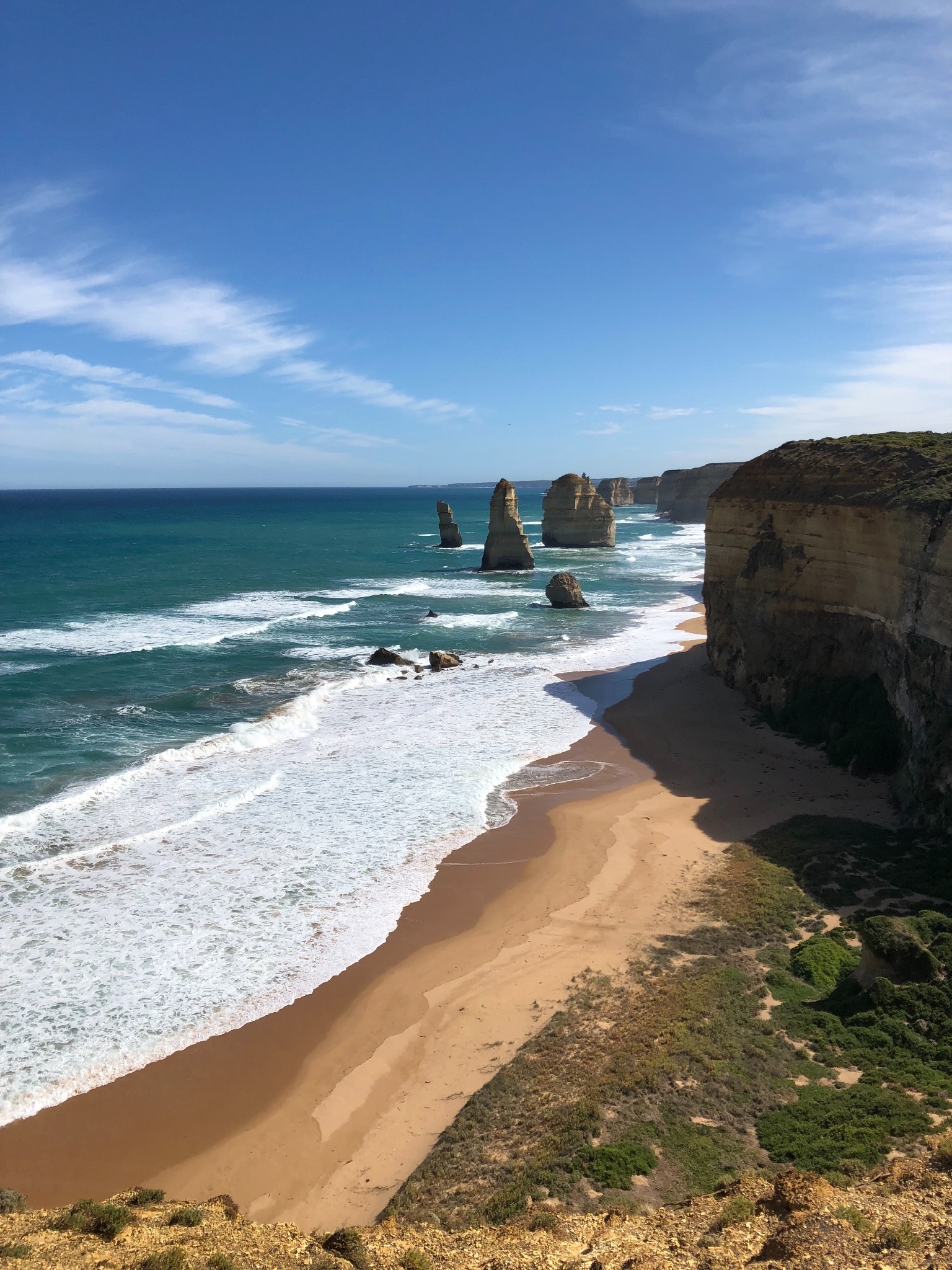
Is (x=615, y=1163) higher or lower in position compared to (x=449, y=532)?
lower

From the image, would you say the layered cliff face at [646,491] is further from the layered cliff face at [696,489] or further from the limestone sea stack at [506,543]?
the limestone sea stack at [506,543]

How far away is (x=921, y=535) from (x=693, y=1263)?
16.3 meters

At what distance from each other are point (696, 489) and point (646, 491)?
50.7 m

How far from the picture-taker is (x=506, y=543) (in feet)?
211

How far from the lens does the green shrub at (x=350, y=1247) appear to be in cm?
661

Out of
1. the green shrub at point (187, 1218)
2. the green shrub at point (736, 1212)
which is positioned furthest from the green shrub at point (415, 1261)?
the green shrub at point (736, 1212)

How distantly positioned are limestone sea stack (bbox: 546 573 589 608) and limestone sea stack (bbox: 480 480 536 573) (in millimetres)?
15857

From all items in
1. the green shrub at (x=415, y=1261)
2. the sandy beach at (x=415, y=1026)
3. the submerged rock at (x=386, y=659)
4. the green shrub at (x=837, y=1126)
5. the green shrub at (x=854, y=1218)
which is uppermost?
the submerged rock at (x=386, y=659)

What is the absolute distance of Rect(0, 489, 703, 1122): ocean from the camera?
492 inches

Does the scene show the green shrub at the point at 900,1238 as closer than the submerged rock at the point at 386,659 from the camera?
Yes

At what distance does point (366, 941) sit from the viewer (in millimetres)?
13820

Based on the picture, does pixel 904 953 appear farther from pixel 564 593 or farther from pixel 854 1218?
pixel 564 593

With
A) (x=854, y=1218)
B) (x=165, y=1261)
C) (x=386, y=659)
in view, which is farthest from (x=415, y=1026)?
(x=386, y=659)

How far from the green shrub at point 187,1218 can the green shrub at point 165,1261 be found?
877 mm
